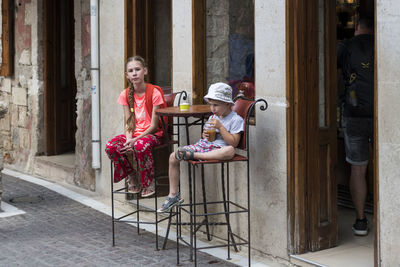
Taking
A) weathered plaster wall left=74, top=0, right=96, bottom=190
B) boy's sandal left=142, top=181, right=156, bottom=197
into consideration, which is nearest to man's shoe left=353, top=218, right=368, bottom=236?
boy's sandal left=142, top=181, right=156, bottom=197

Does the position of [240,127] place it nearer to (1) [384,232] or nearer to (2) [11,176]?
(1) [384,232]

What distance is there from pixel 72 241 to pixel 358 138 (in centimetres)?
280

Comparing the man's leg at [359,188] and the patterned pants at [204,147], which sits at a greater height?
the patterned pants at [204,147]

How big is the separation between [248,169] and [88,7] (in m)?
4.48

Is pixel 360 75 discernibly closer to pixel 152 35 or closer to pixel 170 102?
pixel 170 102

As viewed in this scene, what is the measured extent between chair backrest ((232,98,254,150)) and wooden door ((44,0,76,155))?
5577 millimetres

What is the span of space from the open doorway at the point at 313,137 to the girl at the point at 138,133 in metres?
1.46

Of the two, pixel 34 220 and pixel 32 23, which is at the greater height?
pixel 32 23

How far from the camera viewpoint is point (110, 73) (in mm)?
9500

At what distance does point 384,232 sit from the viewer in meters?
5.46

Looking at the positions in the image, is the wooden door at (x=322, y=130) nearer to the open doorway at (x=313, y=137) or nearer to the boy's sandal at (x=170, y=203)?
the open doorway at (x=313, y=137)

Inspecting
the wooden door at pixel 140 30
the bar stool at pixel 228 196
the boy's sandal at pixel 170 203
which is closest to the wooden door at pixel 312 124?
the bar stool at pixel 228 196

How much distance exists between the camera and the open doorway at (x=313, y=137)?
6.29 m

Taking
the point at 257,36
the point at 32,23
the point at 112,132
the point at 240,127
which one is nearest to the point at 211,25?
the point at 257,36
